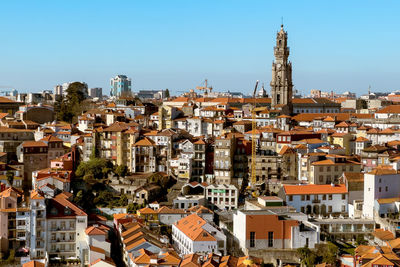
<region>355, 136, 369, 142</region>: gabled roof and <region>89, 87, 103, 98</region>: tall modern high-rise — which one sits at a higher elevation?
<region>89, 87, 103, 98</region>: tall modern high-rise

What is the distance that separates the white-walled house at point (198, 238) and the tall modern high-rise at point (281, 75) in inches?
1406

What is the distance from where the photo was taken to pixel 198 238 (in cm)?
3388

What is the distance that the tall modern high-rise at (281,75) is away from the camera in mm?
70375

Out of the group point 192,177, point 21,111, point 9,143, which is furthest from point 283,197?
point 21,111

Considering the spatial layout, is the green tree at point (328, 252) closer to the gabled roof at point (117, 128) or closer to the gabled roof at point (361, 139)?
the gabled roof at point (361, 139)

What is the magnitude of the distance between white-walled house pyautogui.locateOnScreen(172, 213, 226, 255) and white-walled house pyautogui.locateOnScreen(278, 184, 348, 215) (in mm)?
6655

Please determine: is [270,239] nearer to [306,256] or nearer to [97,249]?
[306,256]

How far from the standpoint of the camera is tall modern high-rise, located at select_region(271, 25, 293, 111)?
231 feet

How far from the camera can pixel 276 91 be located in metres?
70.9

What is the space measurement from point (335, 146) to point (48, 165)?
20868 mm

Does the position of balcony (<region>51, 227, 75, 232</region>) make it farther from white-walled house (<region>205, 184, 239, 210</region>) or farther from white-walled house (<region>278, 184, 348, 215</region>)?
white-walled house (<region>278, 184, 348, 215</region>)

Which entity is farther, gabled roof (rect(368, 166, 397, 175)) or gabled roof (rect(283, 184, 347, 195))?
gabled roof (rect(283, 184, 347, 195))

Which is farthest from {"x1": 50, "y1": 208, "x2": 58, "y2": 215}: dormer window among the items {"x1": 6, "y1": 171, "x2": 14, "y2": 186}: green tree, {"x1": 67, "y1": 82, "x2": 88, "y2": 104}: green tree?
{"x1": 67, "y1": 82, "x2": 88, "y2": 104}: green tree

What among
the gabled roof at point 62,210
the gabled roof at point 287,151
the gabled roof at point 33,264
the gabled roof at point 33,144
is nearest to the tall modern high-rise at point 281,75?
the gabled roof at point 287,151
